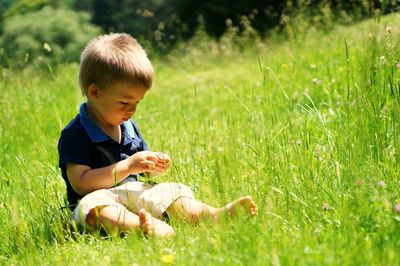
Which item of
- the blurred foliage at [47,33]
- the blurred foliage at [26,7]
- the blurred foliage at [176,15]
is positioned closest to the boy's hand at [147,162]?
the blurred foliage at [47,33]

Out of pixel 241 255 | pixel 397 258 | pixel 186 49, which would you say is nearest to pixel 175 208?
pixel 241 255

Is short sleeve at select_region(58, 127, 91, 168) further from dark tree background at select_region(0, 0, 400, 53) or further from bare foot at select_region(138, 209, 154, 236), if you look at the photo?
dark tree background at select_region(0, 0, 400, 53)

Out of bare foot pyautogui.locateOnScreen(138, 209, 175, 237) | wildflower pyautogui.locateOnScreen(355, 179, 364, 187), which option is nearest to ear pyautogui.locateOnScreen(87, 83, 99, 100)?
bare foot pyautogui.locateOnScreen(138, 209, 175, 237)

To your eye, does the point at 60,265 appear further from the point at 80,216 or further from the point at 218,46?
the point at 218,46

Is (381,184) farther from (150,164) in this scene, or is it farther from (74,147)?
(74,147)

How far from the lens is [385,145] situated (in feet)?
9.33

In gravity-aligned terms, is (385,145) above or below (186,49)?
above

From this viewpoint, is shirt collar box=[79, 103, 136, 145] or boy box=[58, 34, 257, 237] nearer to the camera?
boy box=[58, 34, 257, 237]

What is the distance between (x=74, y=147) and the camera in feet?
10.0

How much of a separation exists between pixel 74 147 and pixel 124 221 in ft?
1.53

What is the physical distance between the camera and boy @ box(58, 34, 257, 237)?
9.41 feet

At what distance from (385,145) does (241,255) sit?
100 centimetres

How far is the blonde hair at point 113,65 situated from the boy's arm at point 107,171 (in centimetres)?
35

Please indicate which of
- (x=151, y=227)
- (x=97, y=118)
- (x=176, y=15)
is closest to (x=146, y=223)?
(x=151, y=227)
